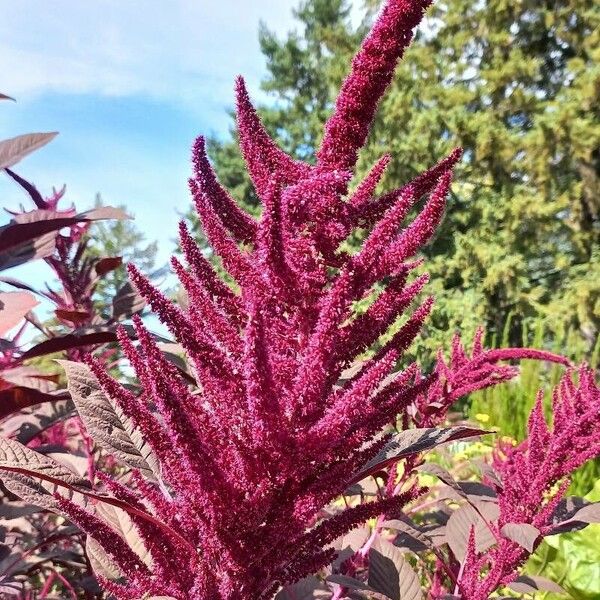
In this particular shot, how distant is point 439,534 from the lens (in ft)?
4.65

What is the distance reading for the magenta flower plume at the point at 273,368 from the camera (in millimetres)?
585

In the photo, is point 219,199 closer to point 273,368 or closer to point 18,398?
point 273,368

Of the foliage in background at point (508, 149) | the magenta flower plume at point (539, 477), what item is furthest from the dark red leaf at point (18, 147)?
the foliage in background at point (508, 149)

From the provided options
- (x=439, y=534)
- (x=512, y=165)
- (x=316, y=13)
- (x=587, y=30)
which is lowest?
(x=439, y=534)

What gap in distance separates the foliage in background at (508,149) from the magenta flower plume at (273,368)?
1338 cm

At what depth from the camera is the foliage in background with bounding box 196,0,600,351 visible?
13.8m

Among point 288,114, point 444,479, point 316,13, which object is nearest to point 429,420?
point 444,479

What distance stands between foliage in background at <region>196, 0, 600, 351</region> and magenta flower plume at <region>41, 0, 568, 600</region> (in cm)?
1338

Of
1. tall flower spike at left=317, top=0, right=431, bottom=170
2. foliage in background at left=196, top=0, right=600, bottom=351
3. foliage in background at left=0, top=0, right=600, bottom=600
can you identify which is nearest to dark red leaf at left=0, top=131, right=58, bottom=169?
foliage in background at left=0, top=0, right=600, bottom=600

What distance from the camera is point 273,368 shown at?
0.61 metres

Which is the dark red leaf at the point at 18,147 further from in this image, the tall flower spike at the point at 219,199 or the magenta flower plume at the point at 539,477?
the magenta flower plume at the point at 539,477

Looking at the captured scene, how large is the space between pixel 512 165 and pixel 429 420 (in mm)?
14460

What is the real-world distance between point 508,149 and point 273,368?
1496cm

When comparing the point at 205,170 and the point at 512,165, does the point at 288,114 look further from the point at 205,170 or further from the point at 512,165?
the point at 205,170
